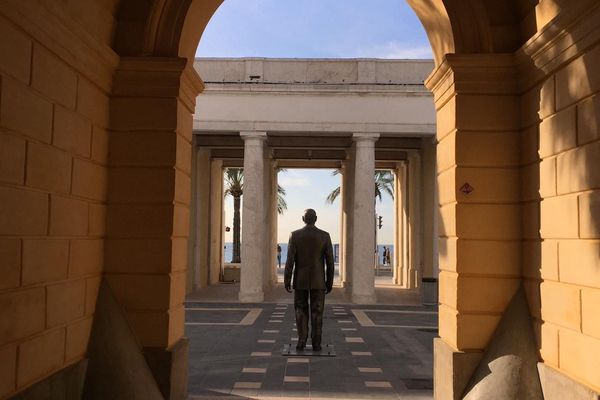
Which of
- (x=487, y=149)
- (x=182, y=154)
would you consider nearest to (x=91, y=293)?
(x=182, y=154)

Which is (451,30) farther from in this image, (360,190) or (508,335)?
(360,190)

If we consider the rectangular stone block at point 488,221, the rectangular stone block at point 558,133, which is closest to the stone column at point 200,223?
the rectangular stone block at point 488,221

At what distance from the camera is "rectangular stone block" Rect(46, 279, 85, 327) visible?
15.4 feet

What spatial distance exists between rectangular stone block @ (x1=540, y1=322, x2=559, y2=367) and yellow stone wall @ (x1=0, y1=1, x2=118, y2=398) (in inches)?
170

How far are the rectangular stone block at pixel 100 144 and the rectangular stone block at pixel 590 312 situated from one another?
179 inches

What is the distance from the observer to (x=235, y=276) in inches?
1080

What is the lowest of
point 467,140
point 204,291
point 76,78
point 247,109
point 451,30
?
point 204,291

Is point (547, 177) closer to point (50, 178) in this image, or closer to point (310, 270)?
point (50, 178)

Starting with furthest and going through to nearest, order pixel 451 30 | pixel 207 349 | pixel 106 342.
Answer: pixel 207 349, pixel 451 30, pixel 106 342

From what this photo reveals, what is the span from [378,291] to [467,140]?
17.2m

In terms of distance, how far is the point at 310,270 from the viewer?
29.2 ft

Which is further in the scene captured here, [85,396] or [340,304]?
[340,304]

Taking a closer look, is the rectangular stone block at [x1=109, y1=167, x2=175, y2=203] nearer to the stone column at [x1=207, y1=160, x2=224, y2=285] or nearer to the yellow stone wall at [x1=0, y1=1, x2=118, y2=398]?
the yellow stone wall at [x1=0, y1=1, x2=118, y2=398]

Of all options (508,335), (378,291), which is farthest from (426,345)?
(378,291)
